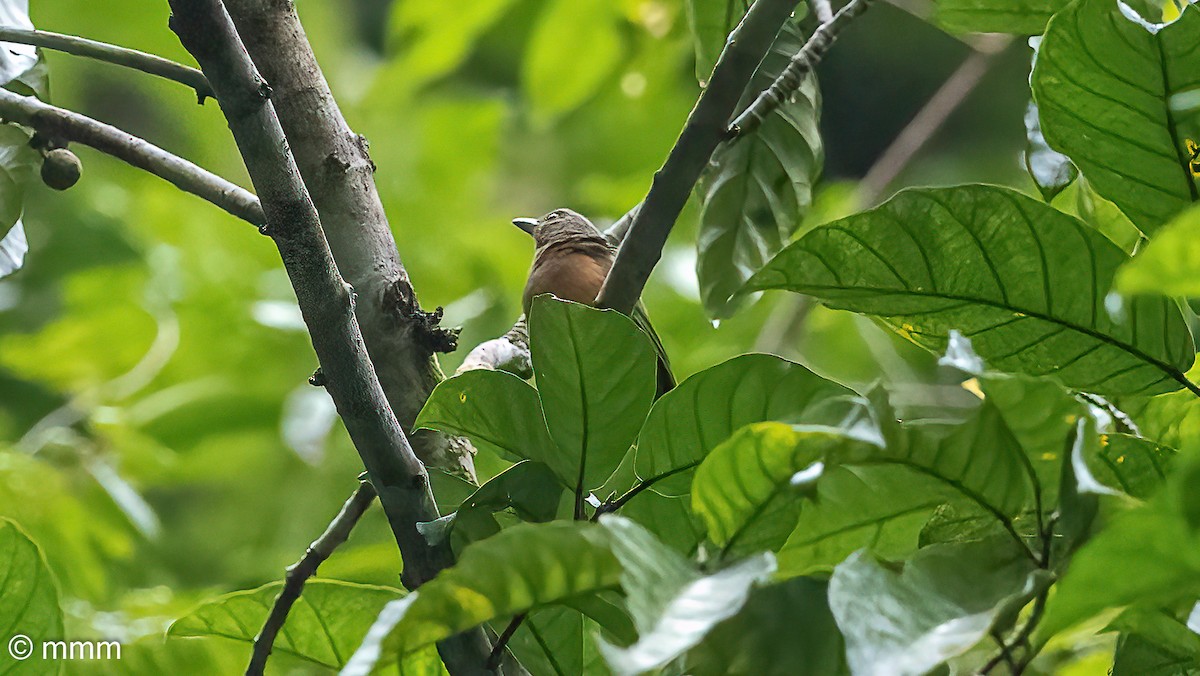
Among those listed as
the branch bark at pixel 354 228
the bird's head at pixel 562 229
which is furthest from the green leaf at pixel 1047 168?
the bird's head at pixel 562 229

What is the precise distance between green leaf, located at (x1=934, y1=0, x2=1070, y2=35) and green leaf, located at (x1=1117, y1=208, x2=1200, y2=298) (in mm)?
407

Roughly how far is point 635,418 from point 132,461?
1527 mm

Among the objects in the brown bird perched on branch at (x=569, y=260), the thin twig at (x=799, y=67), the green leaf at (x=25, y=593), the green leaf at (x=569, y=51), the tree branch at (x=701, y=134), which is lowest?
the green leaf at (x=25, y=593)

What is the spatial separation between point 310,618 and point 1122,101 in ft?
1.86

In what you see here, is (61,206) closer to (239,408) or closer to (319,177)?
(239,408)

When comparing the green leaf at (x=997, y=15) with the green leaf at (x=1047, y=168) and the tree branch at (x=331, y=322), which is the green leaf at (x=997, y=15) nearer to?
the green leaf at (x=1047, y=168)

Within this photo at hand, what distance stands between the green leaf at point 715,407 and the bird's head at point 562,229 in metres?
1.03

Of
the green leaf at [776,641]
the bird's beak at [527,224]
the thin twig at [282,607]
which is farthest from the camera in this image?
the bird's beak at [527,224]

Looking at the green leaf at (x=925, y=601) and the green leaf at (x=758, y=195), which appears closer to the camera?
the green leaf at (x=925, y=601)

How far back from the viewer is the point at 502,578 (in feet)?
1.48

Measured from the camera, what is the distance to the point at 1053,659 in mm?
1000

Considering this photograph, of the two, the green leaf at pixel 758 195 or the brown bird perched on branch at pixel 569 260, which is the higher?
the brown bird perched on branch at pixel 569 260

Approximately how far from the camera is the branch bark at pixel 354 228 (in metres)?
0.78

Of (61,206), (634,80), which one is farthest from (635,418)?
(61,206)
